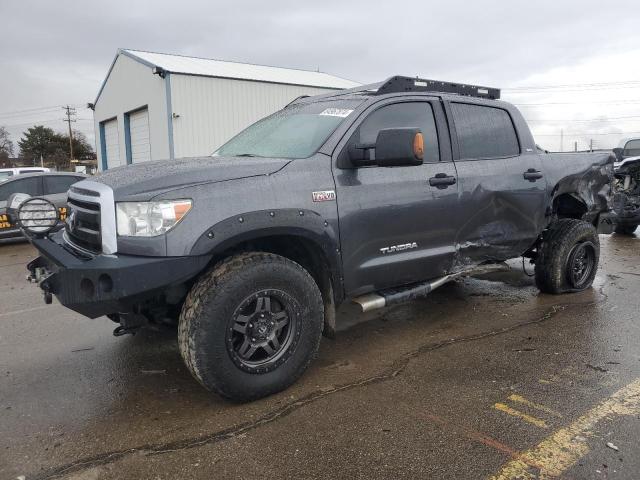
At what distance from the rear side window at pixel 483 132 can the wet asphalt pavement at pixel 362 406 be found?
156cm

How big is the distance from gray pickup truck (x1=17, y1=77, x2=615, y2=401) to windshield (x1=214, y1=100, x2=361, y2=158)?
0.02 meters

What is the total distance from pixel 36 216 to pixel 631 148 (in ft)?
52.2

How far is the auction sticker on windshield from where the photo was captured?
3699mm

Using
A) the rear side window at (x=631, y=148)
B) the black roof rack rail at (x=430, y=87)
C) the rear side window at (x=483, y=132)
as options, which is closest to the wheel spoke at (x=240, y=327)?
the black roof rack rail at (x=430, y=87)

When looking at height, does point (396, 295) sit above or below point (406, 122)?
below

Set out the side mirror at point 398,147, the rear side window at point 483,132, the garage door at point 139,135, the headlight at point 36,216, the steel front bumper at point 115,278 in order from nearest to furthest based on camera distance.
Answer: the steel front bumper at point 115,278
the side mirror at point 398,147
the headlight at point 36,216
the rear side window at point 483,132
the garage door at point 139,135

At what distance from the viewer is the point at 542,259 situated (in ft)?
17.4

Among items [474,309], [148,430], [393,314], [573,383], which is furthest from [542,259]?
[148,430]

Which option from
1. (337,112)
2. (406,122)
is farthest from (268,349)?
(406,122)

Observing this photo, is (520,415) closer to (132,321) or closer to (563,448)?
(563,448)

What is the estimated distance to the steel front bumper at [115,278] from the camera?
8.71 ft

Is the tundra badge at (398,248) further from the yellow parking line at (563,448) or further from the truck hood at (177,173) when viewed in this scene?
the yellow parking line at (563,448)

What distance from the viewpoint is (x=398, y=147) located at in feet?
10.8

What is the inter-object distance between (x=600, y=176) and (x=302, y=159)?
391cm
